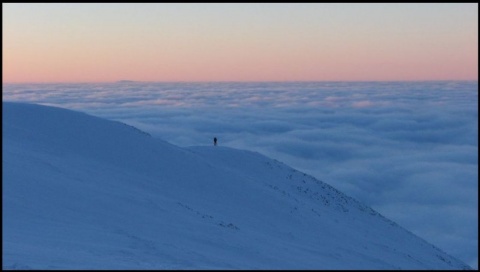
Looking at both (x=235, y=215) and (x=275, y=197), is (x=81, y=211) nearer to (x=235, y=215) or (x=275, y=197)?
(x=235, y=215)

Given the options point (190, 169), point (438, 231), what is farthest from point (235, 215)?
point (438, 231)

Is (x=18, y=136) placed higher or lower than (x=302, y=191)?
higher

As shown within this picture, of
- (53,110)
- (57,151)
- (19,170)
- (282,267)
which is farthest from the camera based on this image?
(53,110)

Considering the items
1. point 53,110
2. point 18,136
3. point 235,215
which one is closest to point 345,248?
point 235,215

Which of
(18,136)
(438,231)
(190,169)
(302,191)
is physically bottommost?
(438,231)

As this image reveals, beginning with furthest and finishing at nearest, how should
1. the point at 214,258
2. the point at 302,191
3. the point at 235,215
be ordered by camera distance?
the point at 302,191, the point at 235,215, the point at 214,258

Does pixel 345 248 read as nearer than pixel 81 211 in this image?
No
